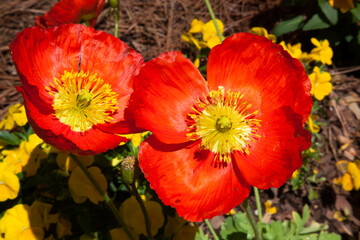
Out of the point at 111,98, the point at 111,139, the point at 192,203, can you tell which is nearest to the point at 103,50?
the point at 111,98

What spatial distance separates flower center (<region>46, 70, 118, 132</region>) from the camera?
1557 millimetres

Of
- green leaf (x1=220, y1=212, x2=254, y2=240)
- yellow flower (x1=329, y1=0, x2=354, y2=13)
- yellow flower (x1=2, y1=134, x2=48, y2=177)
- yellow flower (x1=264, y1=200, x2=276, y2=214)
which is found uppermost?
yellow flower (x1=329, y1=0, x2=354, y2=13)

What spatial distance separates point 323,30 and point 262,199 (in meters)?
1.75

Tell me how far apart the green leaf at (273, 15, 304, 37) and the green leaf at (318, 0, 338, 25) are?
0.87 feet

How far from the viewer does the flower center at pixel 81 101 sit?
1.56 m

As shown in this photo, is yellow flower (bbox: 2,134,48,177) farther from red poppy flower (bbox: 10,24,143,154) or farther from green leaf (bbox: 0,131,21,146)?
red poppy flower (bbox: 10,24,143,154)


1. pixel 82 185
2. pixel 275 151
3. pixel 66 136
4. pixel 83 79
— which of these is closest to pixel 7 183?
pixel 82 185

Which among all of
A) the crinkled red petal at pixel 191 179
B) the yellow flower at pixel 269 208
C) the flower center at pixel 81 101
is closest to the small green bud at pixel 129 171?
the crinkled red petal at pixel 191 179

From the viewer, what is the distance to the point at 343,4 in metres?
2.97

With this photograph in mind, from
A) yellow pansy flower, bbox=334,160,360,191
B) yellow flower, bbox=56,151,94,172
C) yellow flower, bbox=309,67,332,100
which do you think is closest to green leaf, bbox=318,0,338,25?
yellow flower, bbox=309,67,332,100

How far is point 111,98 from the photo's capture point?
1564 mm

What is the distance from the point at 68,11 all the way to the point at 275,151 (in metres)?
1.25

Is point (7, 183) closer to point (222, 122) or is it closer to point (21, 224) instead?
point (21, 224)

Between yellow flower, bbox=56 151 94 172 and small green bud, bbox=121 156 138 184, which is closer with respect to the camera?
small green bud, bbox=121 156 138 184
